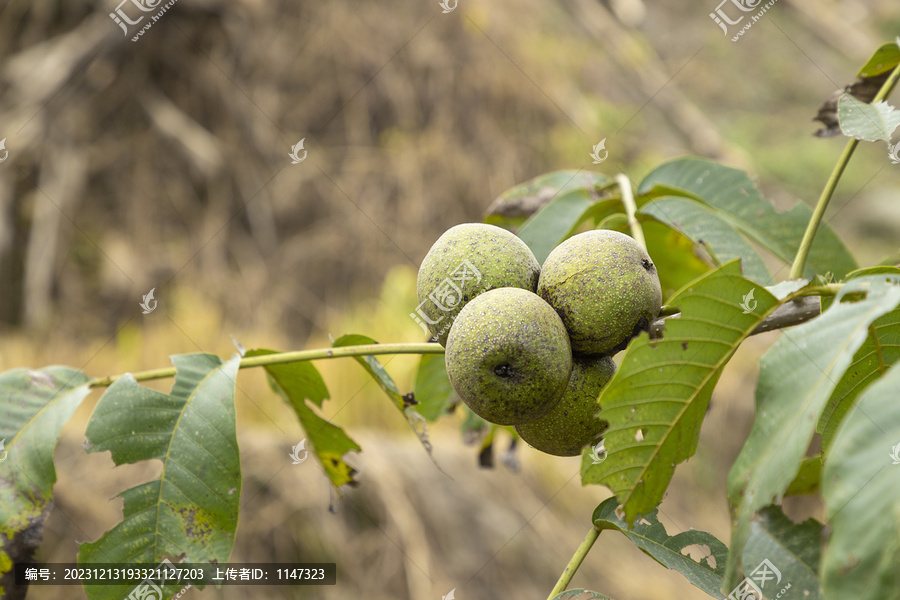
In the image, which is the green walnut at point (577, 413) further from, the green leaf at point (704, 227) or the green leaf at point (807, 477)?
the green leaf at point (704, 227)

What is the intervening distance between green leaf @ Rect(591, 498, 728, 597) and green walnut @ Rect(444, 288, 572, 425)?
0.62ft

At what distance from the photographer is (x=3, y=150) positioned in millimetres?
5199

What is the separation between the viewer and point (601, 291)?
912 mm

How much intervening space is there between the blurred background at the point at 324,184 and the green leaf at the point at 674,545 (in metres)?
2.53

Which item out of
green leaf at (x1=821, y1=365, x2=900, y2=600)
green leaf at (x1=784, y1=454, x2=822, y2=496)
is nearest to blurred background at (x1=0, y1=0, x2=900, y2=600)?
green leaf at (x1=784, y1=454, x2=822, y2=496)

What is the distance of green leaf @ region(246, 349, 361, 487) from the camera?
1.25 m

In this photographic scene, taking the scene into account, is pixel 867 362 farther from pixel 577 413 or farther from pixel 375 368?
pixel 375 368

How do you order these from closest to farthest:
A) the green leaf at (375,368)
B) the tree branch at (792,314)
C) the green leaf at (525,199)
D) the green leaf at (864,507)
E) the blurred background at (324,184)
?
the green leaf at (864,507), the tree branch at (792,314), the green leaf at (375,368), the green leaf at (525,199), the blurred background at (324,184)

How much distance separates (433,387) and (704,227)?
666mm

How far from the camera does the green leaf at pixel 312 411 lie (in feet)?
4.09
